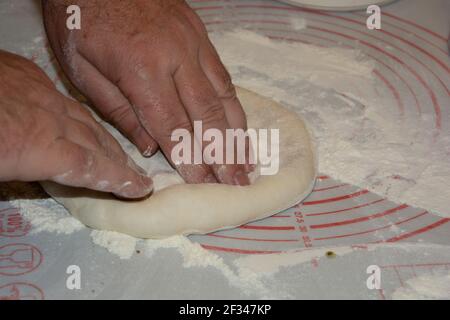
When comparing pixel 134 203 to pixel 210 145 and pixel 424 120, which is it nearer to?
pixel 210 145

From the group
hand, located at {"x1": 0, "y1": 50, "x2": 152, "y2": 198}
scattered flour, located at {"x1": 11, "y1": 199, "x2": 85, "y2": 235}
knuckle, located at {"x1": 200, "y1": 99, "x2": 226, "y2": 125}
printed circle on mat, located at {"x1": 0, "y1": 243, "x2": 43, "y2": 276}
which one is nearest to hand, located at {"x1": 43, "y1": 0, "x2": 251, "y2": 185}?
knuckle, located at {"x1": 200, "y1": 99, "x2": 226, "y2": 125}

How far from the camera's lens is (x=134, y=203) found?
1352mm

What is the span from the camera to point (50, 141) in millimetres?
1116

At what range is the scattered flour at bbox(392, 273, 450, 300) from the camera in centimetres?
125

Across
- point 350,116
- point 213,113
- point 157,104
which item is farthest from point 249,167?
point 350,116

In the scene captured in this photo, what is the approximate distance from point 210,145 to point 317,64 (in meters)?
0.72

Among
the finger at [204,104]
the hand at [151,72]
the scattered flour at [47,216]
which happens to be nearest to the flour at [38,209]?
the scattered flour at [47,216]

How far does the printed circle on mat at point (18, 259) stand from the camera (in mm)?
1320

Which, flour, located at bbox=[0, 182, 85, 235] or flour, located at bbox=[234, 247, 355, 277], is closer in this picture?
flour, located at bbox=[234, 247, 355, 277]

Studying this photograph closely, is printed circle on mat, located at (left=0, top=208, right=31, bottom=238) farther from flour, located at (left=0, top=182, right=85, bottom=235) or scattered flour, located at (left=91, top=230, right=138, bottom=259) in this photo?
scattered flour, located at (left=91, top=230, right=138, bottom=259)

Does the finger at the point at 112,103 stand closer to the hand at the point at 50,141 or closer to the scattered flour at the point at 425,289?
the hand at the point at 50,141

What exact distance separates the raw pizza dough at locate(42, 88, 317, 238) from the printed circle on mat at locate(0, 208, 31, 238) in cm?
11

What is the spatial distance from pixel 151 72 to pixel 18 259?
1.81ft

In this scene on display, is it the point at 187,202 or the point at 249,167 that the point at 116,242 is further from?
the point at 249,167
